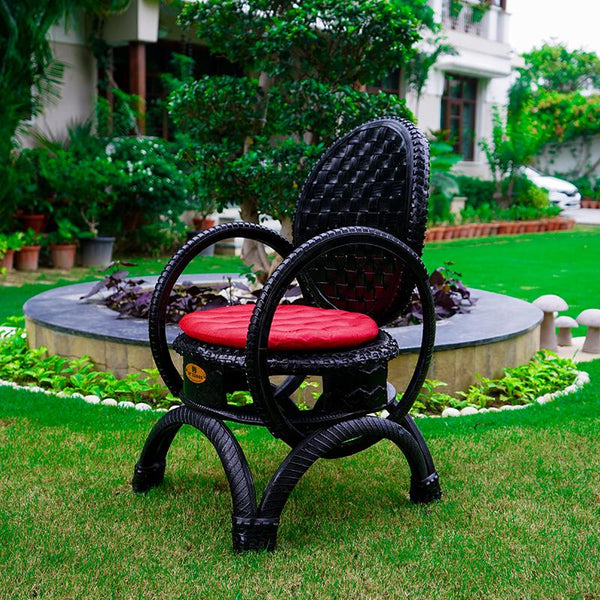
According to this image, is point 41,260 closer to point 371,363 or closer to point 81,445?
point 81,445

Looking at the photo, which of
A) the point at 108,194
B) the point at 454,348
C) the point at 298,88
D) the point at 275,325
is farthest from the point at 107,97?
the point at 275,325

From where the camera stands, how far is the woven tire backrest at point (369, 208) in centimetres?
290

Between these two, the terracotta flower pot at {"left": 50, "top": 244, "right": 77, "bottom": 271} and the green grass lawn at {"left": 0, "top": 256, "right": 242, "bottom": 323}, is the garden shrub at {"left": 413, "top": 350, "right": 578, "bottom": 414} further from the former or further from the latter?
the terracotta flower pot at {"left": 50, "top": 244, "right": 77, "bottom": 271}

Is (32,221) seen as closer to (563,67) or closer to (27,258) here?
(27,258)

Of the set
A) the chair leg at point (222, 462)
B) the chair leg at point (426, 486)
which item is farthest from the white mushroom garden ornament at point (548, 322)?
the chair leg at point (222, 462)

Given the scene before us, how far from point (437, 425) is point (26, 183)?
7.70m

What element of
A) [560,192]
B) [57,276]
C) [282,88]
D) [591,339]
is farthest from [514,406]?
[560,192]

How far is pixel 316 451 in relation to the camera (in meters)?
2.61

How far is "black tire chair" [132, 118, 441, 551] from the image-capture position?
2.55 metres

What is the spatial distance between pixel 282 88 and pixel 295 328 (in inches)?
125

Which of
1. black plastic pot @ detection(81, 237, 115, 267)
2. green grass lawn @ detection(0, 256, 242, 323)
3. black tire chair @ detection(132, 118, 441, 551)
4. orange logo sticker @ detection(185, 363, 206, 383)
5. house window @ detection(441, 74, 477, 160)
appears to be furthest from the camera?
house window @ detection(441, 74, 477, 160)

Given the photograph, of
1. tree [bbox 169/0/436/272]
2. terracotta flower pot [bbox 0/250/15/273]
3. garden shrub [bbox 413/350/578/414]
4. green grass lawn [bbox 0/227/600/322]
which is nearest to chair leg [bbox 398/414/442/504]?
garden shrub [bbox 413/350/578/414]

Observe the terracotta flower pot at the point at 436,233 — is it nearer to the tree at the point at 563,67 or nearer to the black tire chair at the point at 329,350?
the black tire chair at the point at 329,350

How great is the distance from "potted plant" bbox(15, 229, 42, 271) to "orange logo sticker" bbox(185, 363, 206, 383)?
26.0ft
